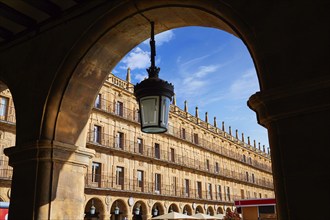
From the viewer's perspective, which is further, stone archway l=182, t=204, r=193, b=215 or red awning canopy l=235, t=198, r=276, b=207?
stone archway l=182, t=204, r=193, b=215

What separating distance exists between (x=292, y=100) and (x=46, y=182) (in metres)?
2.52

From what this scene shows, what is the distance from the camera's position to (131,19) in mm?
3379

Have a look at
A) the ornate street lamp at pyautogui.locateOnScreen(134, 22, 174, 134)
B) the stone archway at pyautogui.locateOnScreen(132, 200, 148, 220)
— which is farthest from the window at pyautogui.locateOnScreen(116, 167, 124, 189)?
the ornate street lamp at pyautogui.locateOnScreen(134, 22, 174, 134)

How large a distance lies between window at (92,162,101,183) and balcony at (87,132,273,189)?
1315 mm

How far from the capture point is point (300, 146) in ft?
6.95

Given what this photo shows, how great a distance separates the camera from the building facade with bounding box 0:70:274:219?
22188mm

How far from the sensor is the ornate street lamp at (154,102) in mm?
2996

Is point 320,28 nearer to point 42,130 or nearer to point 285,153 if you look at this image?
point 285,153

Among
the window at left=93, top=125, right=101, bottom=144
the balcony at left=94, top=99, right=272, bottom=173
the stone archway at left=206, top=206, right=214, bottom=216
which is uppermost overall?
the balcony at left=94, top=99, right=272, bottom=173

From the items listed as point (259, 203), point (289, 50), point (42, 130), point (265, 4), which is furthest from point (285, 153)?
point (259, 203)

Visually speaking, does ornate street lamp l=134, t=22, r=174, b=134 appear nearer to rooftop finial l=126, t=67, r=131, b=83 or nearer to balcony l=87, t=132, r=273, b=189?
balcony l=87, t=132, r=273, b=189

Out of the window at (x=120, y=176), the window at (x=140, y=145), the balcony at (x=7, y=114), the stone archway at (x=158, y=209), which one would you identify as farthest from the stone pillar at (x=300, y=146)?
the stone archway at (x=158, y=209)

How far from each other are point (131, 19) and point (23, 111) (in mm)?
1623

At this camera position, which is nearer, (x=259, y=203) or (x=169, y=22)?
(x=169, y=22)
